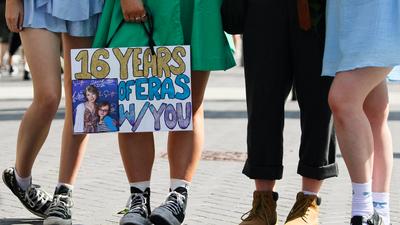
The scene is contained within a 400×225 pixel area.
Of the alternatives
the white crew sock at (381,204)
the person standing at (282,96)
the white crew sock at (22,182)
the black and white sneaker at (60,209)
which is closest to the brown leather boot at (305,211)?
the person standing at (282,96)

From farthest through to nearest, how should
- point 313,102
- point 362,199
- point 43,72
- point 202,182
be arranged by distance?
point 202,182
point 43,72
point 313,102
point 362,199

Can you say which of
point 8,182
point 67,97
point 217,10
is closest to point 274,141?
point 217,10

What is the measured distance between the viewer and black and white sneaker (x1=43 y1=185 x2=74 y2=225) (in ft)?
17.1

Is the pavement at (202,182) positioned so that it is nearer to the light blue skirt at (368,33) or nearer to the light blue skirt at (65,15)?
the light blue skirt at (65,15)

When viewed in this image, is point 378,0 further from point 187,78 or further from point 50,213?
point 50,213

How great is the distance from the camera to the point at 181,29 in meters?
5.00

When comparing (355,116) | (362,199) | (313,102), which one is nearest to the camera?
(355,116)

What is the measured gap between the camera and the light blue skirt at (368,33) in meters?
4.50

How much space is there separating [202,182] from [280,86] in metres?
2.00

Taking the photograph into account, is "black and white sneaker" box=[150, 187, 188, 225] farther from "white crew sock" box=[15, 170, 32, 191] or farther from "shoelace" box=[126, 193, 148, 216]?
"white crew sock" box=[15, 170, 32, 191]

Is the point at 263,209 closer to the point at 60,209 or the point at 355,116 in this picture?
the point at 355,116

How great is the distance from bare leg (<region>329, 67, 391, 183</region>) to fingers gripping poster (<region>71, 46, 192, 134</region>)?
0.77 m

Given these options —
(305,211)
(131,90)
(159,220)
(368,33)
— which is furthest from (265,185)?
(368,33)

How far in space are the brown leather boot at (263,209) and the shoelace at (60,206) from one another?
923 mm
